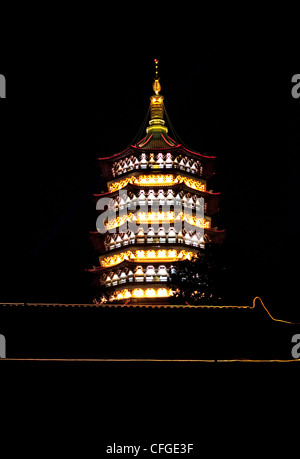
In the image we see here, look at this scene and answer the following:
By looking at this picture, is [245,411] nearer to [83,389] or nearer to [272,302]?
[83,389]

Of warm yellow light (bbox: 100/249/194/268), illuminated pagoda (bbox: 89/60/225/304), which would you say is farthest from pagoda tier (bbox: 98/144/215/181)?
warm yellow light (bbox: 100/249/194/268)

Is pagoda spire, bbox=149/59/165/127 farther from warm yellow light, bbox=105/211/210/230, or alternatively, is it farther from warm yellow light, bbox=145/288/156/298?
warm yellow light, bbox=145/288/156/298

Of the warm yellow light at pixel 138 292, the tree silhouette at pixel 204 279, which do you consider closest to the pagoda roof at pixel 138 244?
the warm yellow light at pixel 138 292

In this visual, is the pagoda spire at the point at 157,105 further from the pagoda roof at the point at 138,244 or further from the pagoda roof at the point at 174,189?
the pagoda roof at the point at 138,244

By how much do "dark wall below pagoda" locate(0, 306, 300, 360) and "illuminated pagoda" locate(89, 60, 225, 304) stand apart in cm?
1431

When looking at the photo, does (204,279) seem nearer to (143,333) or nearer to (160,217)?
(160,217)

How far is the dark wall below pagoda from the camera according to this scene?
15.4m

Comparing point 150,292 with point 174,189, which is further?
point 174,189

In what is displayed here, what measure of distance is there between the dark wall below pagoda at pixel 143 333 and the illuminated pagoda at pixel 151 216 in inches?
563

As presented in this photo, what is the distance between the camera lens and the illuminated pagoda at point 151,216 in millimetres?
31891

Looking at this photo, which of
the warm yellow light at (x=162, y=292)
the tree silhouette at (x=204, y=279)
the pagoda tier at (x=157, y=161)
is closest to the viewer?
the tree silhouette at (x=204, y=279)

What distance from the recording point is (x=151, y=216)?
110 feet

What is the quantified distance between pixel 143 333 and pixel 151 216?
17904 mm

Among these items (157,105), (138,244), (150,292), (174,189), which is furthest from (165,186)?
(157,105)
